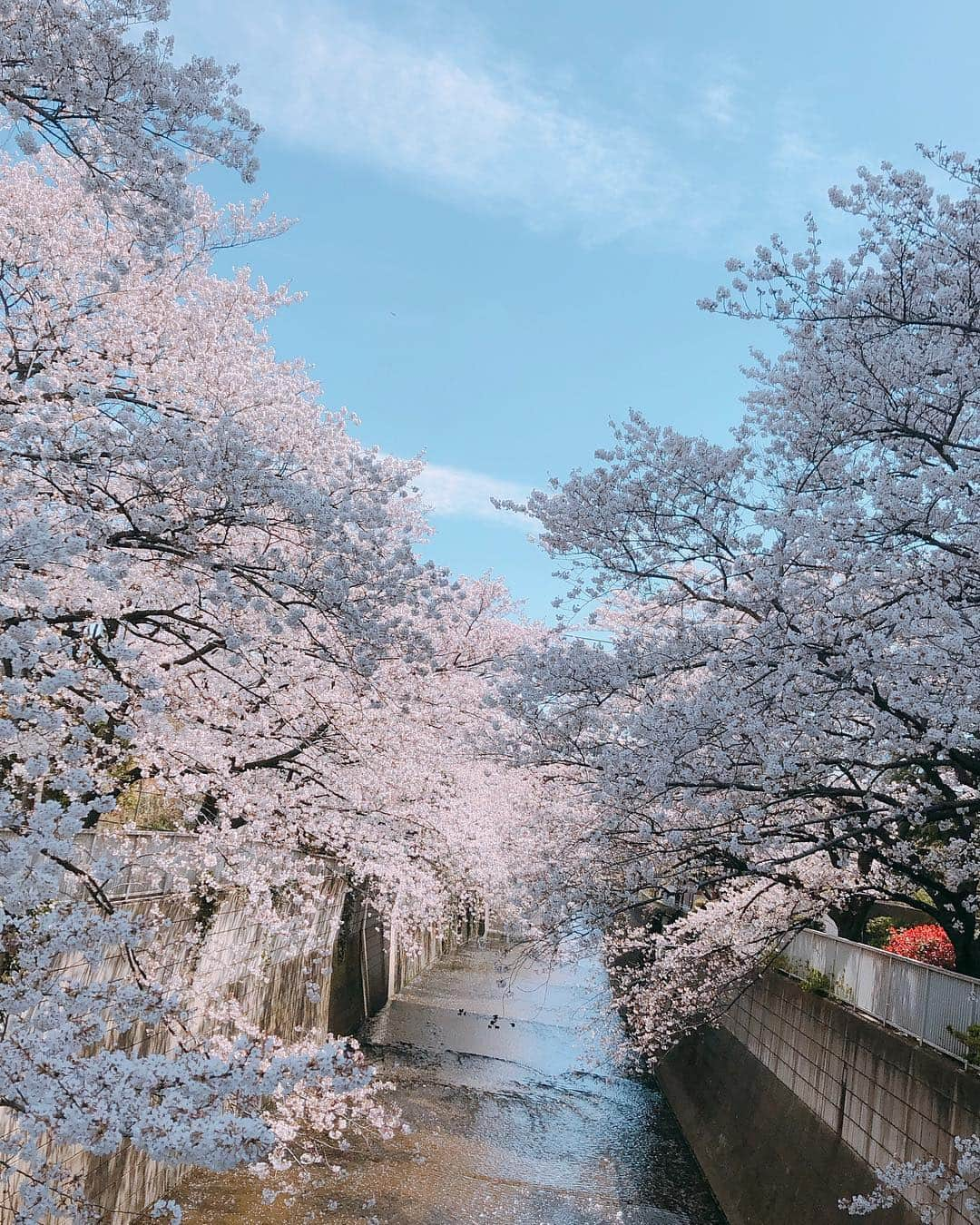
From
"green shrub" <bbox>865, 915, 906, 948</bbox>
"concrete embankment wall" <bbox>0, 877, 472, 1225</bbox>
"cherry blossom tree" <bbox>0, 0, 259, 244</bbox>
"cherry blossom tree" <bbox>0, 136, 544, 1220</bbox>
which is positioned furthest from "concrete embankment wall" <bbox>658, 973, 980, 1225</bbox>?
"cherry blossom tree" <bbox>0, 0, 259, 244</bbox>

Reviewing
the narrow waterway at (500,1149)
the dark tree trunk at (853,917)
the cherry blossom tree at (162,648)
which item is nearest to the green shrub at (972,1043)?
the cherry blossom tree at (162,648)

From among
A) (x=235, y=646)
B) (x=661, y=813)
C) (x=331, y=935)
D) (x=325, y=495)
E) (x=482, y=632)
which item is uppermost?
(x=482, y=632)

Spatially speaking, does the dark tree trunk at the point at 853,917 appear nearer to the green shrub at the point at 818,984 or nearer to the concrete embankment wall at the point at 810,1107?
the concrete embankment wall at the point at 810,1107

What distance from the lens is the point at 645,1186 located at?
1408cm

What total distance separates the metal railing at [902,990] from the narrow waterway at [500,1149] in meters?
4.17

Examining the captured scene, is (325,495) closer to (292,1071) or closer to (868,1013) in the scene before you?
(292,1071)

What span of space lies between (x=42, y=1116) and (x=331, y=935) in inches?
644

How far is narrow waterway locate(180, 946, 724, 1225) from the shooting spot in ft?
40.0

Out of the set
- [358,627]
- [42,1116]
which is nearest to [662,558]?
[358,627]

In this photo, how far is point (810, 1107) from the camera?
11523 mm

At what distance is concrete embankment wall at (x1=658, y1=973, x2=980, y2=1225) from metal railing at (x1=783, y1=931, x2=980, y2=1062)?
0.59 feet

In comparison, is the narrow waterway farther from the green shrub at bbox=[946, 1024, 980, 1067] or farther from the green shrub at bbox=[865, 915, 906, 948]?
the green shrub at bbox=[946, 1024, 980, 1067]

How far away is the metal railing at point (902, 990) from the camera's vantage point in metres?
8.42

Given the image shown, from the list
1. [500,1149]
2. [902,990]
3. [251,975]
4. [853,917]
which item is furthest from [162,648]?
[853,917]
